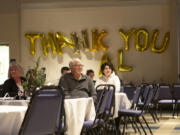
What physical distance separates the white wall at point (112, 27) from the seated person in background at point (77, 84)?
8.07m

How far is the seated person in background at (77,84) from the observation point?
6500mm

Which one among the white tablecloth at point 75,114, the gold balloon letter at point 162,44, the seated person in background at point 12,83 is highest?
the gold balloon letter at point 162,44

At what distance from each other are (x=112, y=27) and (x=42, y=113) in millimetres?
11384

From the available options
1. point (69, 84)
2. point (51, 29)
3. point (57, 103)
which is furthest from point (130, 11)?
point (57, 103)

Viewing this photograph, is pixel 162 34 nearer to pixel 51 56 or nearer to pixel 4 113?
pixel 51 56

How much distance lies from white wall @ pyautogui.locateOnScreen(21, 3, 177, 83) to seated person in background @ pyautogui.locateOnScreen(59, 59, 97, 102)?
8066mm

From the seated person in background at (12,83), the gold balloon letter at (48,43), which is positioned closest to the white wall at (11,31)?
the gold balloon letter at (48,43)

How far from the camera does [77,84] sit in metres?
6.56

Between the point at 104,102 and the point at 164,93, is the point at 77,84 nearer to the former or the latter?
the point at 104,102

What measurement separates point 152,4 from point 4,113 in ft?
37.4

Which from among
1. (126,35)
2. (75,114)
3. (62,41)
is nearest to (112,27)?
(126,35)

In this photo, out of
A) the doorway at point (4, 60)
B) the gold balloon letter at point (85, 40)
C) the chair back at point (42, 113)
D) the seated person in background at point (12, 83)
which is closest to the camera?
the chair back at point (42, 113)

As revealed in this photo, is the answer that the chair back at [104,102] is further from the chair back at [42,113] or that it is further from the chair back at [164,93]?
the chair back at [164,93]

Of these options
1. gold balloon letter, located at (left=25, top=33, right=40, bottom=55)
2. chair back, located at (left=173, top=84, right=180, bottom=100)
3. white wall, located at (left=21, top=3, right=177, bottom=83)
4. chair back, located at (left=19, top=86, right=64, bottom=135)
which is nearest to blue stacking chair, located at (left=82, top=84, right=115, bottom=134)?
chair back, located at (left=19, top=86, right=64, bottom=135)
